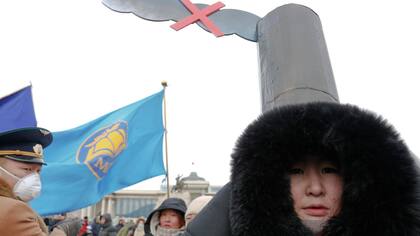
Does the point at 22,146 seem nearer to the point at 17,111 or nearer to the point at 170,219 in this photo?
the point at 170,219

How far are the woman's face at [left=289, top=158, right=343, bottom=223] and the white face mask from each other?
5.76ft

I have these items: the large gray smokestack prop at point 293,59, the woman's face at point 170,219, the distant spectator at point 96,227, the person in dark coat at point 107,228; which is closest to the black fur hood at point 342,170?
the large gray smokestack prop at point 293,59

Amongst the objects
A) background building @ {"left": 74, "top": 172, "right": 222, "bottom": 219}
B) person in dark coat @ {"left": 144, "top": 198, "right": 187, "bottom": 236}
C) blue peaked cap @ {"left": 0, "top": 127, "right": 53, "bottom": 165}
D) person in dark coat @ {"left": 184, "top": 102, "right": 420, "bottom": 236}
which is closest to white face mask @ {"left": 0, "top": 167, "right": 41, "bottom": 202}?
blue peaked cap @ {"left": 0, "top": 127, "right": 53, "bottom": 165}

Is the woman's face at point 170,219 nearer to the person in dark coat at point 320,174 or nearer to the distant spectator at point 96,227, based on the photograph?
the person in dark coat at point 320,174

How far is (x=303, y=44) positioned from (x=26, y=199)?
1.96 metres

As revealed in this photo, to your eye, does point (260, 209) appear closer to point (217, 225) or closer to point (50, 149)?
point (217, 225)

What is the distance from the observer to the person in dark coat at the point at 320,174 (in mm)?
1295

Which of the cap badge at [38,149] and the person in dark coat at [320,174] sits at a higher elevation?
the cap badge at [38,149]

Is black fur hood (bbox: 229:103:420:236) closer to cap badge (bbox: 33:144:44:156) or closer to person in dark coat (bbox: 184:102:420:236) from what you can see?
person in dark coat (bbox: 184:102:420:236)

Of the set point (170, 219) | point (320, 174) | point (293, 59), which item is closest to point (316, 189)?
point (320, 174)

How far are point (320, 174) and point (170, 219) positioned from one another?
7.00ft

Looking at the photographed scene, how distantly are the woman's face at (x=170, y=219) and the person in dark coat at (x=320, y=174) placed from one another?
2013 millimetres

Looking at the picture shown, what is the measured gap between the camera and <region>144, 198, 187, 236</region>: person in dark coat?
11.0 feet

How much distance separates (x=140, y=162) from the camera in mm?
5926
